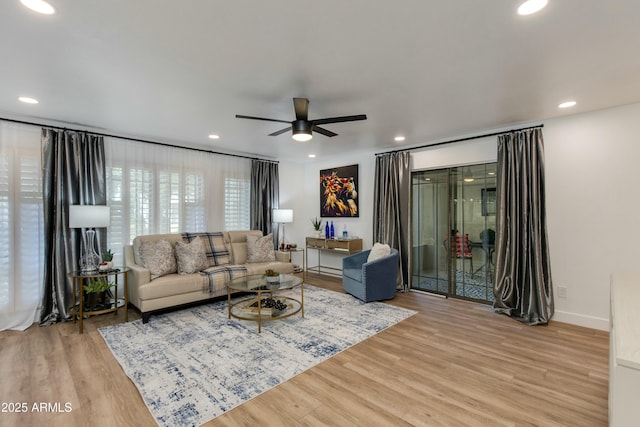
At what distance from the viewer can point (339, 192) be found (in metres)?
6.27

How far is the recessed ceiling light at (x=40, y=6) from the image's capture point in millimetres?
1662

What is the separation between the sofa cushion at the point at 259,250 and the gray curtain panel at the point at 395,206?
191 centimetres

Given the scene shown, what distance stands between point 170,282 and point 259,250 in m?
1.65

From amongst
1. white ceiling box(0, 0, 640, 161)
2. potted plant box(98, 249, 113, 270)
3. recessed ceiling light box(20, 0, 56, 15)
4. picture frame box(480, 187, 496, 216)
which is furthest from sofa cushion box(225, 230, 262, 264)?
picture frame box(480, 187, 496, 216)

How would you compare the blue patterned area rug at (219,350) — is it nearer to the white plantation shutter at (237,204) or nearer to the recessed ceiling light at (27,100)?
the white plantation shutter at (237,204)

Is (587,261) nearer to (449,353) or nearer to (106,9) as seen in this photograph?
(449,353)

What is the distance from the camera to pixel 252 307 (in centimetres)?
372

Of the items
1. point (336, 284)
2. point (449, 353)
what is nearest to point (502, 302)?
point (449, 353)

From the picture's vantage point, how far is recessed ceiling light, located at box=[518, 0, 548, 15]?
5.44 ft

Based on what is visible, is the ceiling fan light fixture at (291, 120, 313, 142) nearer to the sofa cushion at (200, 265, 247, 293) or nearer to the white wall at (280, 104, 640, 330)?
the sofa cushion at (200, 265, 247, 293)

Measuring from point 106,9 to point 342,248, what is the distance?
473 cm

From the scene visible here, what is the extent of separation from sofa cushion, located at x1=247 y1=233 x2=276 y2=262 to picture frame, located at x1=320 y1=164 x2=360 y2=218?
5.57 feet

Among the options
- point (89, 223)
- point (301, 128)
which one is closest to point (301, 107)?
point (301, 128)

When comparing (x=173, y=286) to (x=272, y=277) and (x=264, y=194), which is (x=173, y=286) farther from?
(x=264, y=194)
